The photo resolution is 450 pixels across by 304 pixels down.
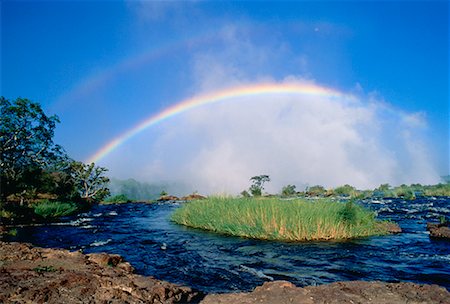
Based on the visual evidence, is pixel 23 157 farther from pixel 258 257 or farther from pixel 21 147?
pixel 258 257

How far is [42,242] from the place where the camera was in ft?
40.1

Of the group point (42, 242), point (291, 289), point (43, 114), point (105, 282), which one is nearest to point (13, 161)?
point (43, 114)

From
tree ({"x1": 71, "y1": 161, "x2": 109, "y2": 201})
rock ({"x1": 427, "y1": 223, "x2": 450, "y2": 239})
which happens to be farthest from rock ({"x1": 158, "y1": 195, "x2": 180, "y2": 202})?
rock ({"x1": 427, "y1": 223, "x2": 450, "y2": 239})

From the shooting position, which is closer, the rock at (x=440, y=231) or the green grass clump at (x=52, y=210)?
the rock at (x=440, y=231)

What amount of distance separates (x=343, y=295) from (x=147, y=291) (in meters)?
3.10

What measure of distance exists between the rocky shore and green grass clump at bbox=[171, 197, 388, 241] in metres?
6.86

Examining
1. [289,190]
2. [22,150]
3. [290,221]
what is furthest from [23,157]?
[289,190]

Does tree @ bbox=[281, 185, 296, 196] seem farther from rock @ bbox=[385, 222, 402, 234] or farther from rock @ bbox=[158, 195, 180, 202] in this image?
rock @ bbox=[385, 222, 402, 234]

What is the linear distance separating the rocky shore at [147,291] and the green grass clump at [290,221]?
6.86 metres

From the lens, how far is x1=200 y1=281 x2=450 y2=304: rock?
4.40m

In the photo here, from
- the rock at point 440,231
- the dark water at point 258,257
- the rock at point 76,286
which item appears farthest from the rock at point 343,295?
the rock at point 440,231

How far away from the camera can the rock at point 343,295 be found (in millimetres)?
4402

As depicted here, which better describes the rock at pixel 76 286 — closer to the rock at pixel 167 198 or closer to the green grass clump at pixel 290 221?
the green grass clump at pixel 290 221

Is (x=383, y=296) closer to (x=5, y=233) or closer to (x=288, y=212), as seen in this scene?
(x=288, y=212)
